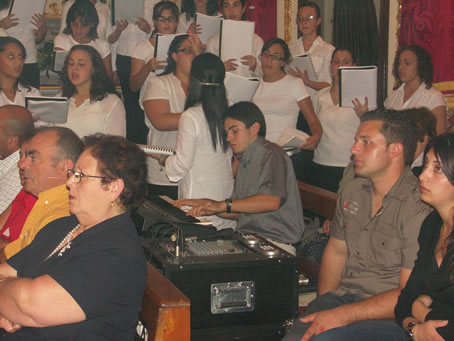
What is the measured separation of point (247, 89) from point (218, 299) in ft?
6.67

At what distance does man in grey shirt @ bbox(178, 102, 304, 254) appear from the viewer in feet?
10.8

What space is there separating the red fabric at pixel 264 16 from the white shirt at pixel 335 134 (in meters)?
2.79

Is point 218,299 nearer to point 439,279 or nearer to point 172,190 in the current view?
point 439,279

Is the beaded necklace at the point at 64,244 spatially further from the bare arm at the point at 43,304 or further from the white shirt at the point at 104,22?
the white shirt at the point at 104,22

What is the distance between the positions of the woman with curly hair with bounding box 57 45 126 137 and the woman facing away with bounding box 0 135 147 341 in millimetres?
2052

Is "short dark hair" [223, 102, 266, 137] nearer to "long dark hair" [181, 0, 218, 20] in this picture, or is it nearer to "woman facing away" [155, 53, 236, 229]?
"woman facing away" [155, 53, 236, 229]

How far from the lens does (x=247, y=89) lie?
4363 mm

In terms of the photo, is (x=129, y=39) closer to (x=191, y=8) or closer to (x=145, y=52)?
(x=145, y=52)

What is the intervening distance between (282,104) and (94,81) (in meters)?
1.40

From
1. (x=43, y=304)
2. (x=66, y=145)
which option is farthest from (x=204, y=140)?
(x=43, y=304)

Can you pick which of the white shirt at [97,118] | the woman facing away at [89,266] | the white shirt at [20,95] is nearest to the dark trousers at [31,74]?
the white shirt at [20,95]

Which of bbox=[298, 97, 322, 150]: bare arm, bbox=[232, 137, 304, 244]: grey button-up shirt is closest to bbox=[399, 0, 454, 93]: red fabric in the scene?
bbox=[298, 97, 322, 150]: bare arm

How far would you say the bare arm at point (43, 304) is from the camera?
189 cm

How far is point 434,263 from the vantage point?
225 cm
